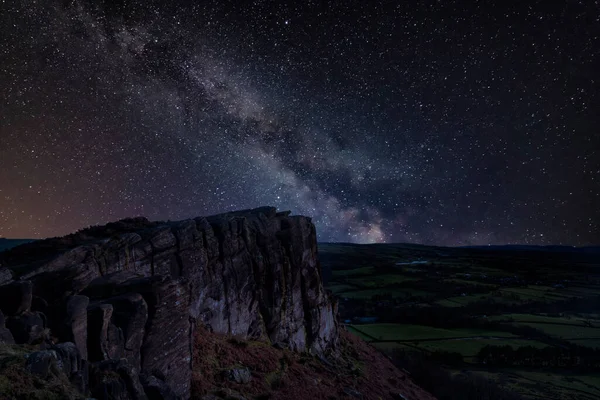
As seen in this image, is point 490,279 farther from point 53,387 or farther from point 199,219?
point 53,387

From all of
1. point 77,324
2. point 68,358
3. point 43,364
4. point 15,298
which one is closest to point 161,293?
point 77,324

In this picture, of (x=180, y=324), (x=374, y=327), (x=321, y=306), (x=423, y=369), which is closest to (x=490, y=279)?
(x=374, y=327)

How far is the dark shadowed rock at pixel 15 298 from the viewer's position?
610 inches

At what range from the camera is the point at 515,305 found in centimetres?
12031

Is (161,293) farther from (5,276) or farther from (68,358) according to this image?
(68,358)

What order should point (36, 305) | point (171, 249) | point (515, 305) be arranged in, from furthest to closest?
point (515, 305)
point (171, 249)
point (36, 305)

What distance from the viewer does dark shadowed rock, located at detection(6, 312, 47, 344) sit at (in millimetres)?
14320

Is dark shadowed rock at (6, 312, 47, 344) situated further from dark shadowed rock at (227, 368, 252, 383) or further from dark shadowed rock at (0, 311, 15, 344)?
dark shadowed rock at (227, 368, 252, 383)

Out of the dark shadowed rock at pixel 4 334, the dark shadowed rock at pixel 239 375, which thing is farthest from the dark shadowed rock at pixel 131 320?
the dark shadowed rock at pixel 239 375

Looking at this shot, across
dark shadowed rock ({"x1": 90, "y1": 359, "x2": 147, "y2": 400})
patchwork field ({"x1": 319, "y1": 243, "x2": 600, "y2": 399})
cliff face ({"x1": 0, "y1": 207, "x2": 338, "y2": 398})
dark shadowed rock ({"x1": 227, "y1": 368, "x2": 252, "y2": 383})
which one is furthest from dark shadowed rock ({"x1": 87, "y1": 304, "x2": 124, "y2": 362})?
patchwork field ({"x1": 319, "y1": 243, "x2": 600, "y2": 399})

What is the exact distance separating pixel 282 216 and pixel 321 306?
1247 centimetres

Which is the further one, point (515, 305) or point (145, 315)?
point (515, 305)

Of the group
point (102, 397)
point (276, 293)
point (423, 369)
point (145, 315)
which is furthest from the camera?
point (423, 369)

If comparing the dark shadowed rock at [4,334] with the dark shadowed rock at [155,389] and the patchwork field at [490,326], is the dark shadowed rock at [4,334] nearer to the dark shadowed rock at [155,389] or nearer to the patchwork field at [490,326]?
the dark shadowed rock at [155,389]
